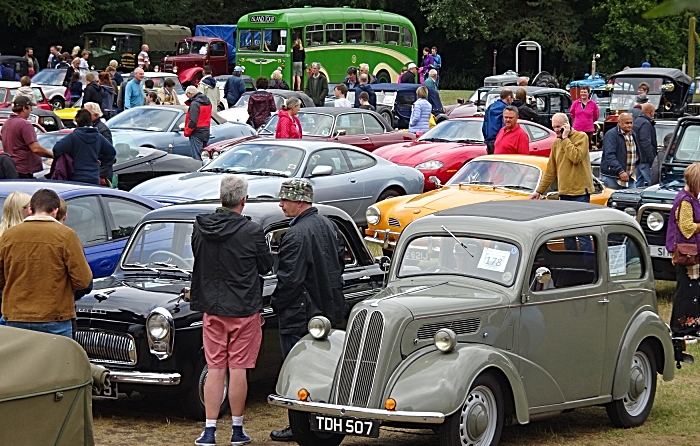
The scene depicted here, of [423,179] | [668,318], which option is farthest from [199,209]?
[423,179]

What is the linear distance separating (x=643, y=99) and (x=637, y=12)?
2162 centimetres

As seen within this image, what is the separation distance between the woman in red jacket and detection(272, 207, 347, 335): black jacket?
9646 millimetres

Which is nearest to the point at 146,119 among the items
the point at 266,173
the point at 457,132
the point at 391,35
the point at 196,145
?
the point at 196,145

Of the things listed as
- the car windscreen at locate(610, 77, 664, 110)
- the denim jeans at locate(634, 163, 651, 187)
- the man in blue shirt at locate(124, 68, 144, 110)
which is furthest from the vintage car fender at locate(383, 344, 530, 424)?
the car windscreen at locate(610, 77, 664, 110)

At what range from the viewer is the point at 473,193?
44.8 ft

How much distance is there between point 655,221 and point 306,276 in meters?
5.91

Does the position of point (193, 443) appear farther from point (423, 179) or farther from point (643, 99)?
point (643, 99)

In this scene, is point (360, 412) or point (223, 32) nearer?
point (360, 412)

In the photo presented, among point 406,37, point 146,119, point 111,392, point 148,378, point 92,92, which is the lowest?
point 111,392

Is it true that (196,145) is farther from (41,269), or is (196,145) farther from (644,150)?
(41,269)

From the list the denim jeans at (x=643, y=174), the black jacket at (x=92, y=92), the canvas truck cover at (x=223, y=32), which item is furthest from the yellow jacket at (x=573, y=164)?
the canvas truck cover at (x=223, y=32)

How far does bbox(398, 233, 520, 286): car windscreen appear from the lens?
7.35m

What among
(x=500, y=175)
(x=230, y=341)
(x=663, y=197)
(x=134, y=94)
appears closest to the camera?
(x=230, y=341)

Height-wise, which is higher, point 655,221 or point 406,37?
point 406,37
